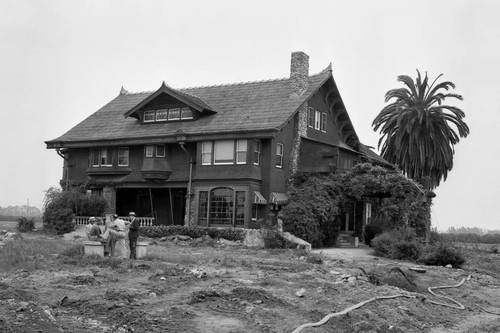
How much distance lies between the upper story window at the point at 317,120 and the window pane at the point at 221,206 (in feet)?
26.3

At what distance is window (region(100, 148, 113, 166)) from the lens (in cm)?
4353

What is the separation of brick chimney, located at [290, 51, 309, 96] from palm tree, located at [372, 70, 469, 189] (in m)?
12.1

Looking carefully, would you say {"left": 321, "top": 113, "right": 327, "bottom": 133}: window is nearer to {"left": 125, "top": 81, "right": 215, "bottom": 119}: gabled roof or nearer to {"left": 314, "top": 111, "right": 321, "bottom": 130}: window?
{"left": 314, "top": 111, "right": 321, "bottom": 130}: window

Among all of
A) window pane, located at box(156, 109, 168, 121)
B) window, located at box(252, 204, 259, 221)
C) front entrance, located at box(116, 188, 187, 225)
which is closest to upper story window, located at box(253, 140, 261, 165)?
window, located at box(252, 204, 259, 221)

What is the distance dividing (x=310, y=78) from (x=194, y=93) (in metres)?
8.44

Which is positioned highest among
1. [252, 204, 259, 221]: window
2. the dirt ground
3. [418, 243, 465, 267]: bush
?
[252, 204, 259, 221]: window

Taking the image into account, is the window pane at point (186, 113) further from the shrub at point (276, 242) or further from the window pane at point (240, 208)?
the shrub at point (276, 242)

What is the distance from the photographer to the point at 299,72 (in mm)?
40844

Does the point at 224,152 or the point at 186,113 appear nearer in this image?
the point at 224,152

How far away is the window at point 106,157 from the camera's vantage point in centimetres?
4353

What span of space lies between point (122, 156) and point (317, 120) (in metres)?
13.2

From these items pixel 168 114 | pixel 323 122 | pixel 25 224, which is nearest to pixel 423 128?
pixel 323 122

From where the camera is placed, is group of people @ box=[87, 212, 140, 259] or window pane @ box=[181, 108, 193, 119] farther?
window pane @ box=[181, 108, 193, 119]

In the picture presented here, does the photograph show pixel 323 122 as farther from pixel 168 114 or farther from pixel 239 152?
pixel 168 114
